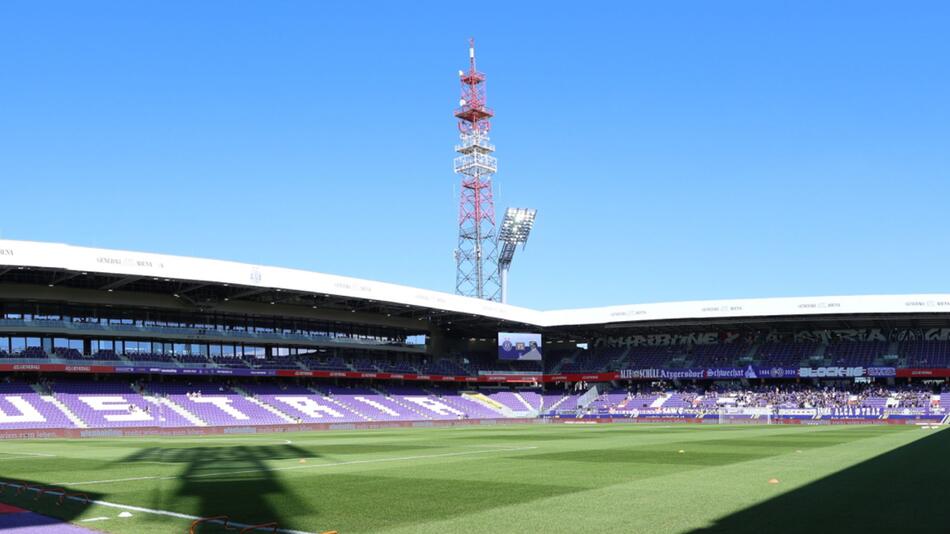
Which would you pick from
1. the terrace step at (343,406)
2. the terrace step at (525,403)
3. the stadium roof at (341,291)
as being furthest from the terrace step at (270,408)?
the terrace step at (525,403)

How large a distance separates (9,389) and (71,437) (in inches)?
459

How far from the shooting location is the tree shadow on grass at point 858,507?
1198cm

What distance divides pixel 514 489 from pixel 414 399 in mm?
64088

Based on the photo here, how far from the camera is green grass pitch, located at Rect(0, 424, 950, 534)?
12719 mm

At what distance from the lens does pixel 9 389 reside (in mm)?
58125

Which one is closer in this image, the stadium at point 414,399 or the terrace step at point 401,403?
the stadium at point 414,399

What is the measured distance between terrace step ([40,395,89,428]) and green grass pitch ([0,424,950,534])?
28415mm

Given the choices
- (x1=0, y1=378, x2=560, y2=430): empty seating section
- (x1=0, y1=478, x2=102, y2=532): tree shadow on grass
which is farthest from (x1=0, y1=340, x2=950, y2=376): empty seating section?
(x1=0, y1=478, x2=102, y2=532): tree shadow on grass

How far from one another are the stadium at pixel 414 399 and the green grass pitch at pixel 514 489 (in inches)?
4.5

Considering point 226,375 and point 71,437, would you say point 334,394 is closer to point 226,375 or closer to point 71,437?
point 226,375

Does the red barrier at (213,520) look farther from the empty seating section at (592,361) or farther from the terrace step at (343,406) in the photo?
the empty seating section at (592,361)

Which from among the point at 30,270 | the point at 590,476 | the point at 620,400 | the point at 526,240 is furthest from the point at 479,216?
the point at 590,476

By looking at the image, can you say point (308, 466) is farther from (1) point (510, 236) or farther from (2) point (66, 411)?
(1) point (510, 236)

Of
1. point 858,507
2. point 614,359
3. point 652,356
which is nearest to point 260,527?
point 858,507
